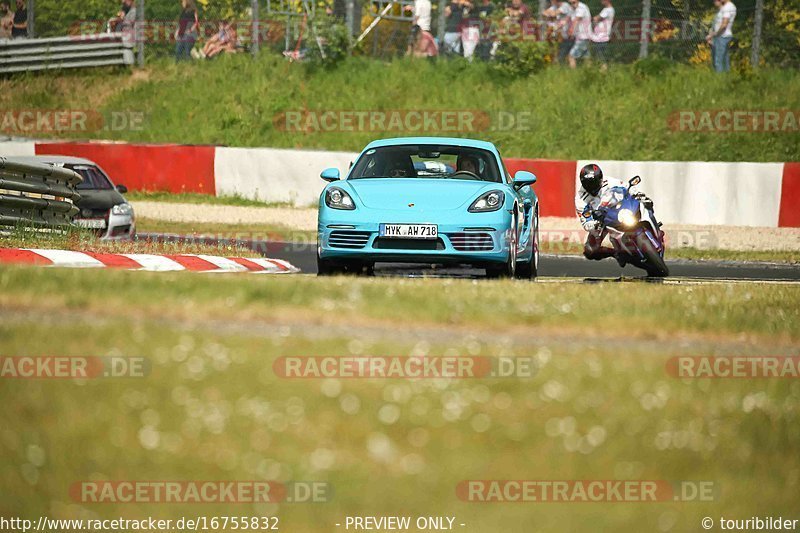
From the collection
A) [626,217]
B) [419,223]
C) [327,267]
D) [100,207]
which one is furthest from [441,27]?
[419,223]

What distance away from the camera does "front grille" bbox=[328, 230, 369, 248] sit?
10.4 m

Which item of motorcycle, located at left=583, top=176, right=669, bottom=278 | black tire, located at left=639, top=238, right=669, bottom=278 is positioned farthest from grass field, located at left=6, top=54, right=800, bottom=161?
motorcycle, located at left=583, top=176, right=669, bottom=278

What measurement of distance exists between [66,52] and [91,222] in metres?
16.9

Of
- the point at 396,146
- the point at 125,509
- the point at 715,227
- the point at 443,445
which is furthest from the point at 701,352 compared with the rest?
the point at 715,227

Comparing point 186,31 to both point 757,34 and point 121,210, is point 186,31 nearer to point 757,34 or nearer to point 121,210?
point 757,34

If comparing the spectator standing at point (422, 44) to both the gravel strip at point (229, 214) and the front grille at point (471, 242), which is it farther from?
the front grille at point (471, 242)

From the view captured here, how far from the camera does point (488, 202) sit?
34.8 feet

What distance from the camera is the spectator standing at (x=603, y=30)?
2433cm

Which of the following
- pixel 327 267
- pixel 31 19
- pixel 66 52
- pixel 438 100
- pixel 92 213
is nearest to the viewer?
pixel 327 267

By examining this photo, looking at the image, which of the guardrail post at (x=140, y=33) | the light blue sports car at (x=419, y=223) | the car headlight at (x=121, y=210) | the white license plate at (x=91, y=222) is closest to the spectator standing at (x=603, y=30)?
the guardrail post at (x=140, y=33)

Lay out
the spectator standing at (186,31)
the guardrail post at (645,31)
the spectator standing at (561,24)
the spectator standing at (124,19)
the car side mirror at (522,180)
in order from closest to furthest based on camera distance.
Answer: the car side mirror at (522,180), the guardrail post at (645,31), the spectator standing at (561,24), the spectator standing at (186,31), the spectator standing at (124,19)

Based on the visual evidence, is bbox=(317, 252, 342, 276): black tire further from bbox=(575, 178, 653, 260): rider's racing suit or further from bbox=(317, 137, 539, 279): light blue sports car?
bbox=(575, 178, 653, 260): rider's racing suit

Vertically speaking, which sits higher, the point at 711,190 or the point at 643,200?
the point at 643,200

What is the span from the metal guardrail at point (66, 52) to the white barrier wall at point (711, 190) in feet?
50.4
